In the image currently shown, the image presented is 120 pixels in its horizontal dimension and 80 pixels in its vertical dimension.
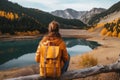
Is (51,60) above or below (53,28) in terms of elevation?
below

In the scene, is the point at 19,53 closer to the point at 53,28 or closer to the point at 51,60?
the point at 53,28

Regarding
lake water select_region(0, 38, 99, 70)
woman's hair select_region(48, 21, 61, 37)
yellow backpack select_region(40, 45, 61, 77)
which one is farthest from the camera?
lake water select_region(0, 38, 99, 70)

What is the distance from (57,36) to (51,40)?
0.21m

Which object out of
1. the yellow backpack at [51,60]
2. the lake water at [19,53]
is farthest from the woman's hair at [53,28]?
the lake water at [19,53]

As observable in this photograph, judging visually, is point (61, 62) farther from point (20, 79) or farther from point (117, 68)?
point (117, 68)

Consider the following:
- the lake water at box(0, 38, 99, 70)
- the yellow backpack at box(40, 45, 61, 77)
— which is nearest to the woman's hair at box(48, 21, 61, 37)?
the yellow backpack at box(40, 45, 61, 77)

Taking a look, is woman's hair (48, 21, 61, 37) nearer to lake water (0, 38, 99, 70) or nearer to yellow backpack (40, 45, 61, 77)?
yellow backpack (40, 45, 61, 77)

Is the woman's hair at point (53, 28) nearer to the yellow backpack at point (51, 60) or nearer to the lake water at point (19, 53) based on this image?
the yellow backpack at point (51, 60)

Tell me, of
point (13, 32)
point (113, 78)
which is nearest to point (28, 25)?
point (13, 32)

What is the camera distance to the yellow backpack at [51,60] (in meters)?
8.73

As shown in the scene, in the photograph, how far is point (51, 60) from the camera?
8719mm

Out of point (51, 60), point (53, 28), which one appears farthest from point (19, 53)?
point (51, 60)

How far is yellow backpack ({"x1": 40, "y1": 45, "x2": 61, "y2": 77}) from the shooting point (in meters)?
8.73

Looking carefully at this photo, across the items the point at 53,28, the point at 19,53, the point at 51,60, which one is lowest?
the point at 19,53
